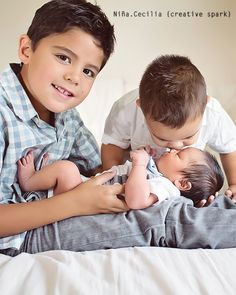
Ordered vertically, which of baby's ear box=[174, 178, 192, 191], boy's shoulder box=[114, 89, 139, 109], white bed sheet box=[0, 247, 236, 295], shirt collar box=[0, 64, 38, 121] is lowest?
white bed sheet box=[0, 247, 236, 295]

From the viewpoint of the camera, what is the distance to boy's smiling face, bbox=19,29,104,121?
39.0 inches

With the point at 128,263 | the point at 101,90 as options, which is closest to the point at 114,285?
the point at 128,263

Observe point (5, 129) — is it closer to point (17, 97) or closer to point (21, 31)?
point (17, 97)

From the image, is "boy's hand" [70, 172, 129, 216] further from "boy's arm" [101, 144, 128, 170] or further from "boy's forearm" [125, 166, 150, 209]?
"boy's arm" [101, 144, 128, 170]

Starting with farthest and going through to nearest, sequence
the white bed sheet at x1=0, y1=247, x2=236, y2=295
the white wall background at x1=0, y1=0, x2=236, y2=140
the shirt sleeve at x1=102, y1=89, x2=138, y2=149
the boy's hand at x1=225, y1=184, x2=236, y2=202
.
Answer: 1. the white wall background at x1=0, y1=0, x2=236, y2=140
2. the shirt sleeve at x1=102, y1=89, x2=138, y2=149
3. the boy's hand at x1=225, y1=184, x2=236, y2=202
4. the white bed sheet at x1=0, y1=247, x2=236, y2=295

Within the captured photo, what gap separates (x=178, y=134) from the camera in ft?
3.36

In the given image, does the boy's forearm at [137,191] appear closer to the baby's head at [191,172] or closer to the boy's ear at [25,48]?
the baby's head at [191,172]

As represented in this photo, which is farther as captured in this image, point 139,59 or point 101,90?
point 139,59

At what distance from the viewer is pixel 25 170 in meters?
1.02

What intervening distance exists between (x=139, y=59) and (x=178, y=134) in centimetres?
107

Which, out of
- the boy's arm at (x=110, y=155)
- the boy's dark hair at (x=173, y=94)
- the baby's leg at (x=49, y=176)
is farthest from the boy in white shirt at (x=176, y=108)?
the baby's leg at (x=49, y=176)

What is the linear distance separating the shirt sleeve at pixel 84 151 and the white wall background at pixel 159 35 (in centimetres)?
73

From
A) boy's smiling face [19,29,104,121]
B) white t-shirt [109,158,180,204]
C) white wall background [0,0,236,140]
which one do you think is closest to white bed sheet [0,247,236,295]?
white t-shirt [109,158,180,204]

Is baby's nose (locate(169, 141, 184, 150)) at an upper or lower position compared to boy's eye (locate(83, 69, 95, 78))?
lower
